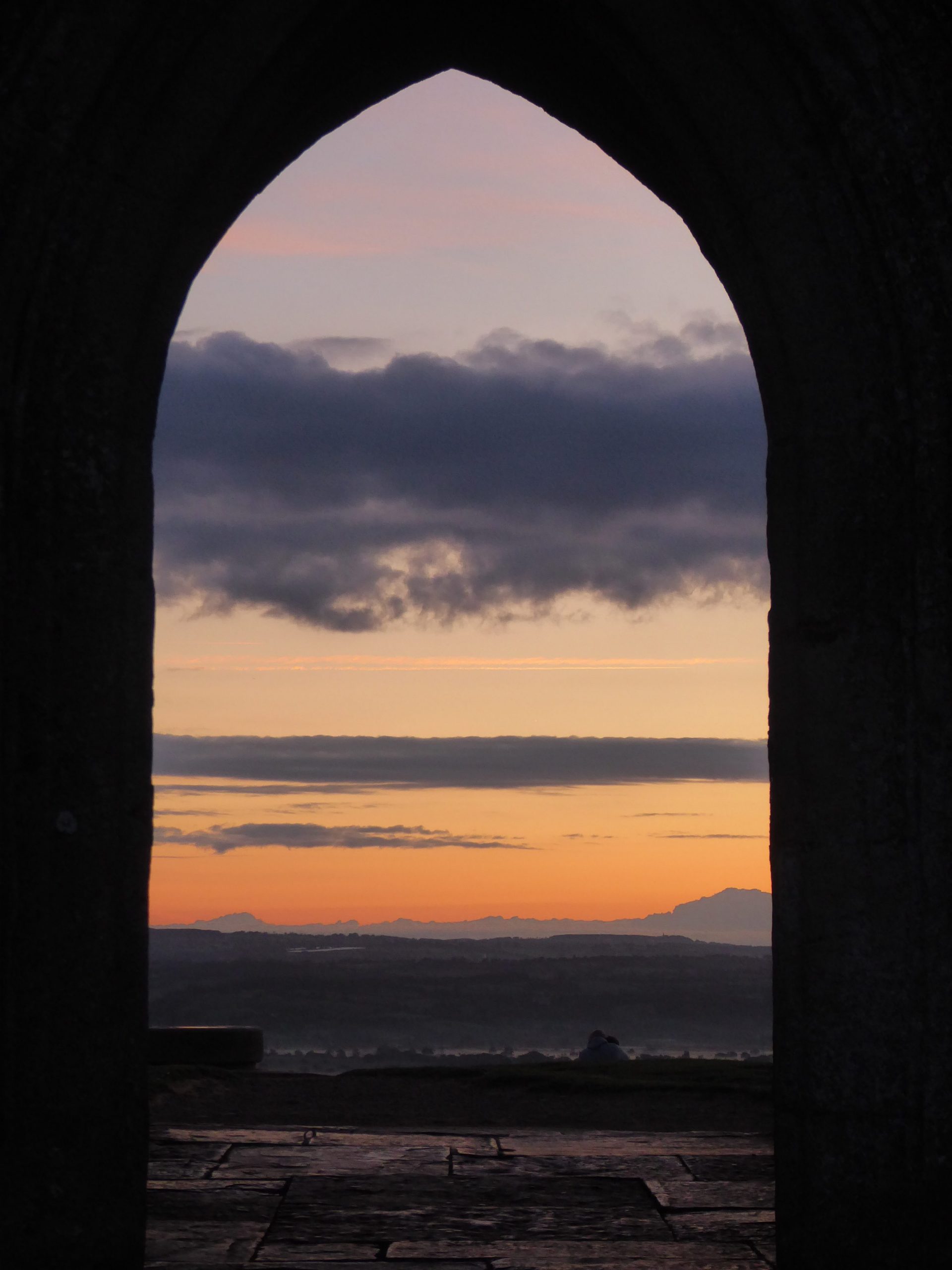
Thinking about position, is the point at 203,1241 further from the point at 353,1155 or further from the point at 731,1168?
the point at 731,1168

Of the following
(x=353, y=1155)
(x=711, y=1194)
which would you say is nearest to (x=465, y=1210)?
(x=711, y=1194)

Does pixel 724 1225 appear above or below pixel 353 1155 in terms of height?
above

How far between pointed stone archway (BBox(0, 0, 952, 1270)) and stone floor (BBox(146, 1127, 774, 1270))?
703mm

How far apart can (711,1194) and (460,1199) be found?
90cm

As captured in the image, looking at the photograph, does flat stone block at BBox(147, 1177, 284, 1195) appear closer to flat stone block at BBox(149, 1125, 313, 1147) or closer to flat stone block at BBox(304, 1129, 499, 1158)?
flat stone block at BBox(304, 1129, 499, 1158)

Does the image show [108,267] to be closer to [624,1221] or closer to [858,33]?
[858,33]

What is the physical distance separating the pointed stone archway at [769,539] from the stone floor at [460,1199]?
0.70 m

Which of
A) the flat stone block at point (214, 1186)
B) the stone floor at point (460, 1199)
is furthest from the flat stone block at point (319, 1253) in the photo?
the flat stone block at point (214, 1186)

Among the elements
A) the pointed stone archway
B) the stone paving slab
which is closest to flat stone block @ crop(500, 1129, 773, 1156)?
the stone paving slab

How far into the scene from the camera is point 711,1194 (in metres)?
5.25

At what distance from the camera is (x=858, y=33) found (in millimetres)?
3861

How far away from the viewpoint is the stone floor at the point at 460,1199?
4.19 metres

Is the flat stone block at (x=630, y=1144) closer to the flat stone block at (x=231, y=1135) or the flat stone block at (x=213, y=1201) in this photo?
the flat stone block at (x=231, y=1135)

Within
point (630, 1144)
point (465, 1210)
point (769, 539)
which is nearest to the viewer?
point (769, 539)
